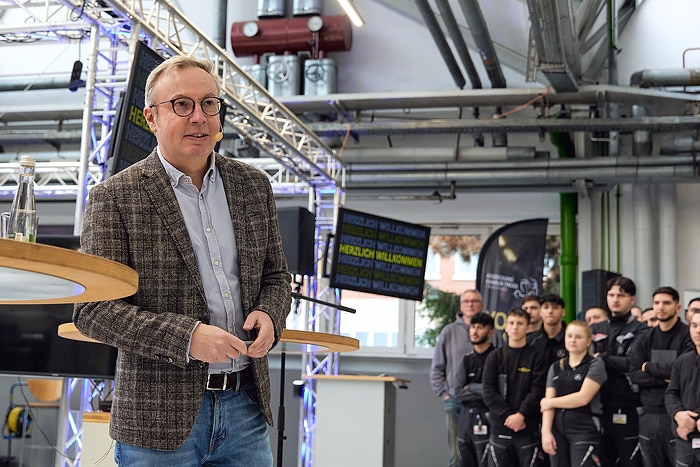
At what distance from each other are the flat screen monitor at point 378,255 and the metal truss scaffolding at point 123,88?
709 millimetres

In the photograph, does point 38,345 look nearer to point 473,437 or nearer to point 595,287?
point 473,437

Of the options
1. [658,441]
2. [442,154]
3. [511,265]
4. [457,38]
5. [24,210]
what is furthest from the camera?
[442,154]

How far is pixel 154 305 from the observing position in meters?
1.37

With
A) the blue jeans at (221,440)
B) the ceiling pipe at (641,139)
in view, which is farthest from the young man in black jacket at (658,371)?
the blue jeans at (221,440)

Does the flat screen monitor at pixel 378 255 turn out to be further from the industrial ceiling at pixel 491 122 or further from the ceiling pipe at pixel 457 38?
the ceiling pipe at pixel 457 38

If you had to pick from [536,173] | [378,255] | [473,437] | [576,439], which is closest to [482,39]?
[536,173]

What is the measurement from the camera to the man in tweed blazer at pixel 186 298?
1320 mm

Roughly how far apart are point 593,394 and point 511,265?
421 centimetres

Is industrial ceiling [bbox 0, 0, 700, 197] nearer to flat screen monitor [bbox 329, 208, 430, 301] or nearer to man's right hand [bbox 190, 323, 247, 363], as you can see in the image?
flat screen monitor [bbox 329, 208, 430, 301]

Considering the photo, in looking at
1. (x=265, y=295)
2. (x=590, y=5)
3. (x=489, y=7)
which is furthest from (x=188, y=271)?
(x=489, y=7)

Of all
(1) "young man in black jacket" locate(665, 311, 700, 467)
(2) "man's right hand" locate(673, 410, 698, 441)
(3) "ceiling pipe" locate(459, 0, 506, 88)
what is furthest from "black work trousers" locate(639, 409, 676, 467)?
(3) "ceiling pipe" locate(459, 0, 506, 88)

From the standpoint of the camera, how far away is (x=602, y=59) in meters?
9.02

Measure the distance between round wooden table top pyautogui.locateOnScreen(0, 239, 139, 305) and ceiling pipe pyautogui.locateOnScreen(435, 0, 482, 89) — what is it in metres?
6.74

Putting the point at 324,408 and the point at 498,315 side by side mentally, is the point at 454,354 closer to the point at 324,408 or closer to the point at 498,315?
the point at 324,408
